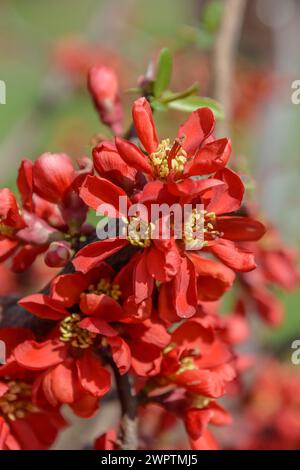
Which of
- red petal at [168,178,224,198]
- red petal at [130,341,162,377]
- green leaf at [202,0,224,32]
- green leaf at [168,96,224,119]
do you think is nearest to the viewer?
red petal at [168,178,224,198]

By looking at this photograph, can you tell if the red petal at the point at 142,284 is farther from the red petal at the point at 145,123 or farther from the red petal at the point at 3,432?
the red petal at the point at 3,432

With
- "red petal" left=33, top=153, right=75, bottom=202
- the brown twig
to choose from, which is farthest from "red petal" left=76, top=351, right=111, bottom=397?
the brown twig

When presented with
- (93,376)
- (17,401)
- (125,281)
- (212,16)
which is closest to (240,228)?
(125,281)

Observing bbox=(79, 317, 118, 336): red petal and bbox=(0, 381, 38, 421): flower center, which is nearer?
bbox=(79, 317, 118, 336): red petal

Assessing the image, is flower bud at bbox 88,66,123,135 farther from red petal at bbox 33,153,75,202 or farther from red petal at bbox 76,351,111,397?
red petal at bbox 76,351,111,397

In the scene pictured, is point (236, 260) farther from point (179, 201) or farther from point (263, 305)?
point (263, 305)

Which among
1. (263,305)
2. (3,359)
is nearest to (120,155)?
(3,359)

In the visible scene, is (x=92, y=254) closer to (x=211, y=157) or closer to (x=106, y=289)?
(x=106, y=289)
